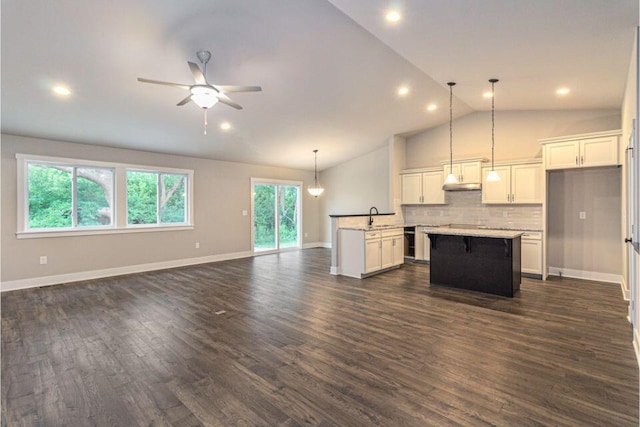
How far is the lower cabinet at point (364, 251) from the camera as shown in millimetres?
5680

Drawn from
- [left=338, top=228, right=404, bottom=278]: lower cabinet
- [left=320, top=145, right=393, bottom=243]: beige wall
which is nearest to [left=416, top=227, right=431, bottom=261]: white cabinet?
[left=338, top=228, right=404, bottom=278]: lower cabinet

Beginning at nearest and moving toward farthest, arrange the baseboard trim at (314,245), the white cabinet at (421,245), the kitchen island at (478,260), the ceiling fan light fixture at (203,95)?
1. the ceiling fan light fixture at (203,95)
2. the kitchen island at (478,260)
3. the white cabinet at (421,245)
4. the baseboard trim at (314,245)

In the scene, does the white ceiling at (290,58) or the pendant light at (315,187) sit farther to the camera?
the pendant light at (315,187)

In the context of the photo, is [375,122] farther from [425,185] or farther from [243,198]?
[243,198]

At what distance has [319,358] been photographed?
8.85 ft

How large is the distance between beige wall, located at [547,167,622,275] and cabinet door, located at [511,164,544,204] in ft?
0.96

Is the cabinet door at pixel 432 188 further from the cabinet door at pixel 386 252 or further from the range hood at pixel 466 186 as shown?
the cabinet door at pixel 386 252

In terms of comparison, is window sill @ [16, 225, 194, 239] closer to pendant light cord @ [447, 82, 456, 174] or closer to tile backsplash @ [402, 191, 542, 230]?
tile backsplash @ [402, 191, 542, 230]

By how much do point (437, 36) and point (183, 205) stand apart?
6064 millimetres

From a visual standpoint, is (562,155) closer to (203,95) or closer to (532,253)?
(532,253)

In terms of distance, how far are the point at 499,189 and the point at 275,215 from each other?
222 inches

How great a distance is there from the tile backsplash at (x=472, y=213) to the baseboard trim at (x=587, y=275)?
2.76ft

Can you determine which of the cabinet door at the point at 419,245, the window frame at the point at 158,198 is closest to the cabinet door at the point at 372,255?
the cabinet door at the point at 419,245

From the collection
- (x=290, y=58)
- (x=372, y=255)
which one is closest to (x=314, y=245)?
(x=372, y=255)
